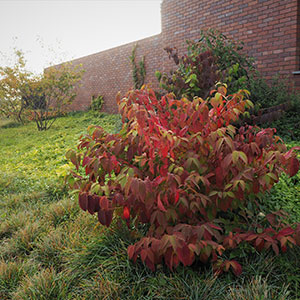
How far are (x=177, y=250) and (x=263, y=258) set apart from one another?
785mm

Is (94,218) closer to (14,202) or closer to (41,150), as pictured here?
(14,202)

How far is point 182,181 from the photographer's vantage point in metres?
1.87

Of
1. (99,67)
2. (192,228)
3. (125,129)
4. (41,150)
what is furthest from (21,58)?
(192,228)

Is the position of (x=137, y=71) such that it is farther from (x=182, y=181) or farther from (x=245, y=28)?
(x=182, y=181)

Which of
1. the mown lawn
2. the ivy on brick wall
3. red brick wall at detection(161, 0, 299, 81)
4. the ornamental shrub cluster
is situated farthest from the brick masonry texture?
the ornamental shrub cluster

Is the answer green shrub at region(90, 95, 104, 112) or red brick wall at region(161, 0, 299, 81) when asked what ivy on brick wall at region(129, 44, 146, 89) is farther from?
red brick wall at region(161, 0, 299, 81)

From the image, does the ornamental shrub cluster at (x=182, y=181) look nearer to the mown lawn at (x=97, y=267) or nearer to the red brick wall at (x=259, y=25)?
the mown lawn at (x=97, y=267)

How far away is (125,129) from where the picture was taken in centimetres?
220

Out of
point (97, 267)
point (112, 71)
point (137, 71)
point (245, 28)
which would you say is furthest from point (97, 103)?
point (97, 267)

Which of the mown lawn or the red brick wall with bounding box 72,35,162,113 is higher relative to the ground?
the red brick wall with bounding box 72,35,162,113

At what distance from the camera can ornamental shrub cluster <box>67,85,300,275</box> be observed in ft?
5.66

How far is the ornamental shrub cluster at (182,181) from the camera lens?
5.66 feet

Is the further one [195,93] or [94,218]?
[195,93]

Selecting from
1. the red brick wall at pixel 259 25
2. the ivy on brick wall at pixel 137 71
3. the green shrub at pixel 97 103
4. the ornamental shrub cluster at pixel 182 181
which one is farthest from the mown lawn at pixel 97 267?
the green shrub at pixel 97 103
